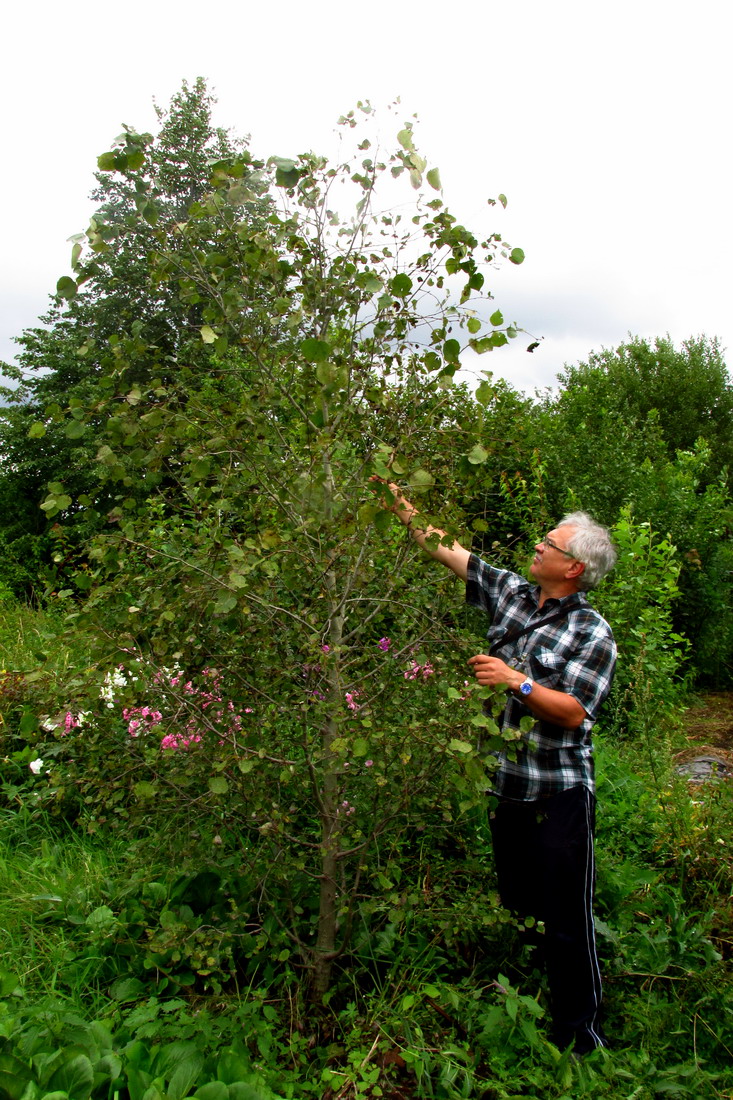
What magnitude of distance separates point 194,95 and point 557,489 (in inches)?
748

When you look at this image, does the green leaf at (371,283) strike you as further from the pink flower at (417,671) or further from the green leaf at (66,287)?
the pink flower at (417,671)

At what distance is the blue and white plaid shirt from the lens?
7.77 ft

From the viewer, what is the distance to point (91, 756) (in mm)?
2342

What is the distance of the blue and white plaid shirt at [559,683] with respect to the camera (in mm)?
2369

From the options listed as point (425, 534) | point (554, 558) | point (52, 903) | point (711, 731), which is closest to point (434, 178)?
point (425, 534)

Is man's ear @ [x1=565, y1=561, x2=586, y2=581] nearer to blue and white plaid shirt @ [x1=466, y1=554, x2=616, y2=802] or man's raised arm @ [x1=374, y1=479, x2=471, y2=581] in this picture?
blue and white plaid shirt @ [x1=466, y1=554, x2=616, y2=802]

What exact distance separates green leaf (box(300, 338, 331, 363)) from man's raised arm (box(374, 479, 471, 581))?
0.33m

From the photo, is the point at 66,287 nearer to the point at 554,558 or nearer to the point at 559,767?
the point at 554,558

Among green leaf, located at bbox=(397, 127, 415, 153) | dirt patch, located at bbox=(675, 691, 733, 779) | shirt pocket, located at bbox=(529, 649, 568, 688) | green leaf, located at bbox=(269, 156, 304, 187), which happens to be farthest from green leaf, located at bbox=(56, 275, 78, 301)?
dirt patch, located at bbox=(675, 691, 733, 779)

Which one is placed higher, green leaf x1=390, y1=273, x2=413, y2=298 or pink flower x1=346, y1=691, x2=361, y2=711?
green leaf x1=390, y1=273, x2=413, y2=298

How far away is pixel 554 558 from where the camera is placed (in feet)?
8.32

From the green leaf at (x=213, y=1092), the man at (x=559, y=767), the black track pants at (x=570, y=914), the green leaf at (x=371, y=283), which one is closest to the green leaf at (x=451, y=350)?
the green leaf at (x=371, y=283)

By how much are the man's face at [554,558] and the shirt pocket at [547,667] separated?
27 centimetres

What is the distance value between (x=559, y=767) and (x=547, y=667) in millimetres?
330
